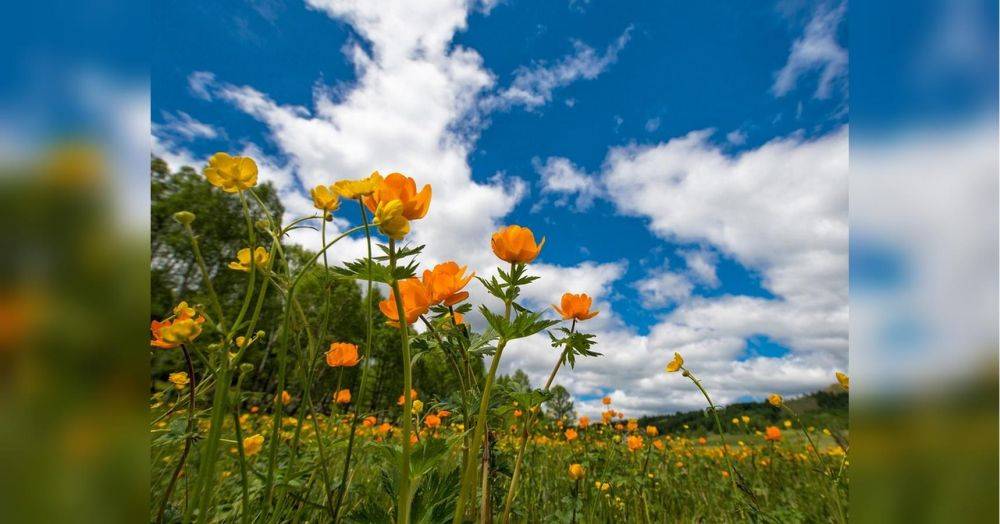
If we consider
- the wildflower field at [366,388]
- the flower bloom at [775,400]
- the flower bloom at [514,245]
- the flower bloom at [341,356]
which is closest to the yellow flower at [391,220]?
the wildflower field at [366,388]

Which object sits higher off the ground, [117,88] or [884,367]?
[117,88]

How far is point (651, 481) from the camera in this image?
2.50m

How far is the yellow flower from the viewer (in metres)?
0.78

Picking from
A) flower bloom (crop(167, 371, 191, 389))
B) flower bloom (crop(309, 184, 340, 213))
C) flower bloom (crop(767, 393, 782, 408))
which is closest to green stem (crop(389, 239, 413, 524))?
flower bloom (crop(309, 184, 340, 213))

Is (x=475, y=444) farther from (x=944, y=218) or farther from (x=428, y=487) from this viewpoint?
(x=944, y=218)

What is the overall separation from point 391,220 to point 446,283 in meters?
0.39

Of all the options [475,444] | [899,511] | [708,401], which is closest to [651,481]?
[708,401]

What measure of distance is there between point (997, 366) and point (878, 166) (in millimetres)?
184

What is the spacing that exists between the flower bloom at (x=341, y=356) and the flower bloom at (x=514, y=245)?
0.60 metres

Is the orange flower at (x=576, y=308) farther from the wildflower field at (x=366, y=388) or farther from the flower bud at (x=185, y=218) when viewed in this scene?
the flower bud at (x=185, y=218)

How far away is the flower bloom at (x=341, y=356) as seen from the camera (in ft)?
4.53

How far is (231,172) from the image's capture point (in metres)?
0.79

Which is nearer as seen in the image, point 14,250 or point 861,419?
point 14,250

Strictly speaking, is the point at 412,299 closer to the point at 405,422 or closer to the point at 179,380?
the point at 405,422
